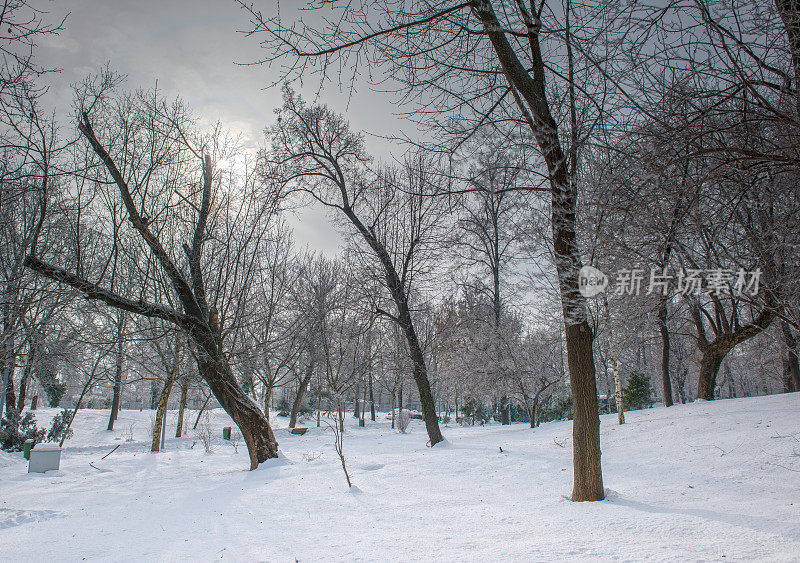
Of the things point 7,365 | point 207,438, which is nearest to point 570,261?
point 7,365

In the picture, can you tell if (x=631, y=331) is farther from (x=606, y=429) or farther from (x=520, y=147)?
(x=520, y=147)

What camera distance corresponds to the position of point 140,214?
25.8 feet

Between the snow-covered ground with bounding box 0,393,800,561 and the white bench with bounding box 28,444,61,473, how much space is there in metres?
0.27

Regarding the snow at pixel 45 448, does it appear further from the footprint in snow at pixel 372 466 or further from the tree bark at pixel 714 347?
the tree bark at pixel 714 347

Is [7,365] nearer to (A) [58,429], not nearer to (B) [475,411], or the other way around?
(A) [58,429]

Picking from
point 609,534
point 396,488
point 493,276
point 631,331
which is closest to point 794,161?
point 609,534

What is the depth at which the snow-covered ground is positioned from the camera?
11.8 feet

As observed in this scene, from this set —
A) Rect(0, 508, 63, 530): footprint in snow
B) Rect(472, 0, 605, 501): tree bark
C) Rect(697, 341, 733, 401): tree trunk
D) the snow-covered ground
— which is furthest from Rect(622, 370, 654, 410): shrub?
Rect(0, 508, 63, 530): footprint in snow

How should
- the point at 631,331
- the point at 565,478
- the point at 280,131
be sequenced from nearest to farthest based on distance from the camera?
1. the point at 565,478
2. the point at 280,131
3. the point at 631,331

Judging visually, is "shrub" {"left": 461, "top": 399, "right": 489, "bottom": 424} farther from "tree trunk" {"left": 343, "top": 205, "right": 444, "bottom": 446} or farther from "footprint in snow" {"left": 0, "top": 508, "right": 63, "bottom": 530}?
"footprint in snow" {"left": 0, "top": 508, "right": 63, "bottom": 530}

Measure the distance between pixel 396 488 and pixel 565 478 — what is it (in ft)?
8.54

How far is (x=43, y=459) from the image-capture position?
966 centimetres
